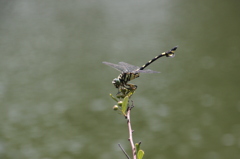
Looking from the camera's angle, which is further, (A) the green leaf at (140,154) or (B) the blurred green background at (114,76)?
(B) the blurred green background at (114,76)

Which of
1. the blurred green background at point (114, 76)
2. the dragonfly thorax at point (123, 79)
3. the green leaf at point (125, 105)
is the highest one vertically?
the blurred green background at point (114, 76)

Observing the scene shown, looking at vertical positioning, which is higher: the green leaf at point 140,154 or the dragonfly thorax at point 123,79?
the dragonfly thorax at point 123,79

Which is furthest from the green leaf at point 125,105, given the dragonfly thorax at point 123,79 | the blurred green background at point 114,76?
the blurred green background at point 114,76

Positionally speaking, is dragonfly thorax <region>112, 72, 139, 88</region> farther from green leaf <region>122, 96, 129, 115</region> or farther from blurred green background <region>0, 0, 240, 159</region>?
blurred green background <region>0, 0, 240, 159</region>

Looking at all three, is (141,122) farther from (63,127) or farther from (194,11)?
(194,11)

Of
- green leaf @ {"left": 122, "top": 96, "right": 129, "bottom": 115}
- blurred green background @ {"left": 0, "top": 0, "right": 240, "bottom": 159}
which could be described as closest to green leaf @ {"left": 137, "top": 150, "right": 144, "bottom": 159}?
green leaf @ {"left": 122, "top": 96, "right": 129, "bottom": 115}

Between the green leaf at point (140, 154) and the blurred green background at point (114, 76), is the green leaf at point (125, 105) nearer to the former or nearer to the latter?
the green leaf at point (140, 154)

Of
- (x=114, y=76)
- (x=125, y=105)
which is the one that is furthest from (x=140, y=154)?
(x=114, y=76)

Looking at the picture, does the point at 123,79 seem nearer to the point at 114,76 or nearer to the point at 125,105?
the point at 125,105

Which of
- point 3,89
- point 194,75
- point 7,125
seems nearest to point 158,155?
point 194,75
